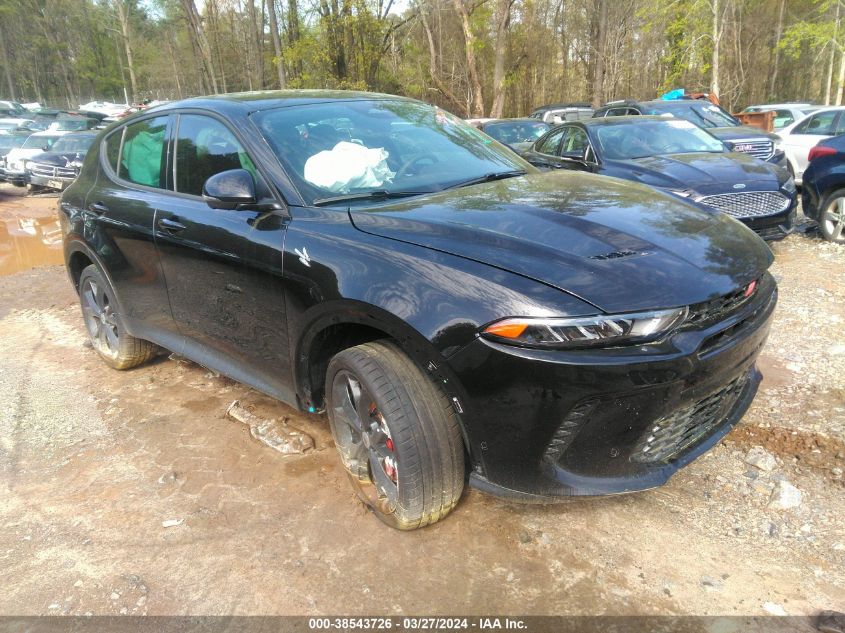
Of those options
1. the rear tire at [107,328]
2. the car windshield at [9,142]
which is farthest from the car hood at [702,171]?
the car windshield at [9,142]

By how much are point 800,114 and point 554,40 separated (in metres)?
22.4

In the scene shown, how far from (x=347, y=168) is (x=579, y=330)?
1503 millimetres

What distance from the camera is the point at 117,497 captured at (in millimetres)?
3016

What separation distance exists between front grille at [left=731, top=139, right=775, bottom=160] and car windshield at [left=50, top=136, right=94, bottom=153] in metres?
15.3

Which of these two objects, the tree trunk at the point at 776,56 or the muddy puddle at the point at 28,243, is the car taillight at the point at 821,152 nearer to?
the muddy puddle at the point at 28,243

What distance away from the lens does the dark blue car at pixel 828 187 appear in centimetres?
696

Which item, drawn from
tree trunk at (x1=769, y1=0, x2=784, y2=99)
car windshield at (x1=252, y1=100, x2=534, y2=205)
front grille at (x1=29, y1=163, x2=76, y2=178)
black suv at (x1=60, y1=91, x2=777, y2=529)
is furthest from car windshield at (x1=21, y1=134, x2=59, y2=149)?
tree trunk at (x1=769, y1=0, x2=784, y2=99)

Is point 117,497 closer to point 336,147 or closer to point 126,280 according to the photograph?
point 126,280

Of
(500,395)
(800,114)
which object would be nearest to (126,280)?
(500,395)

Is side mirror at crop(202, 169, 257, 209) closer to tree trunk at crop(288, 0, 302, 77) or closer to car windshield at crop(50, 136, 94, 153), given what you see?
car windshield at crop(50, 136, 94, 153)

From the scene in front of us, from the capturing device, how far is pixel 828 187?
280 inches

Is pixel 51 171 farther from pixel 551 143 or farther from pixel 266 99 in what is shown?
pixel 266 99

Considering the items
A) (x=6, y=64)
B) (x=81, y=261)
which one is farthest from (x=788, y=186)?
(x=6, y=64)

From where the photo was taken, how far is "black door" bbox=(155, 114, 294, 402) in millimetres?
2820
